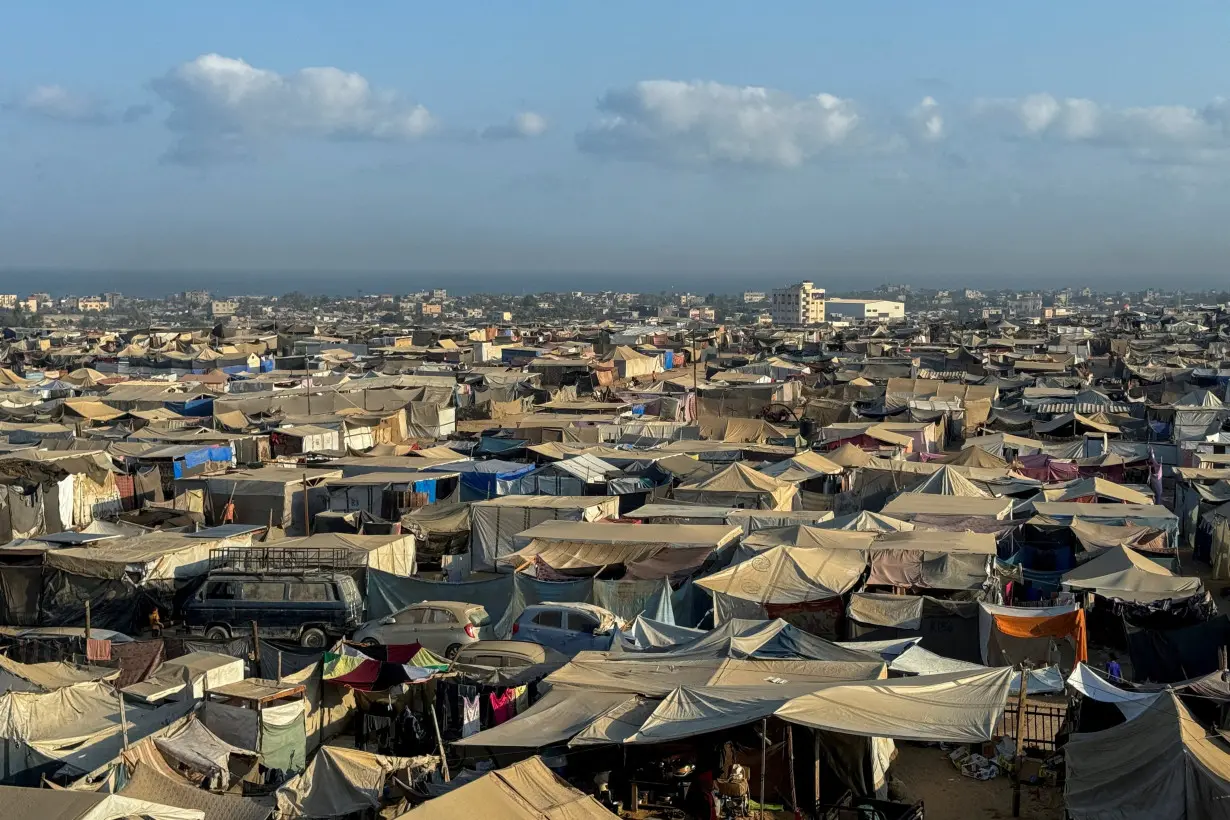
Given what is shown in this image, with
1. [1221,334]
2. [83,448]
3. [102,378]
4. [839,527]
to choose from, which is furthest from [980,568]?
[1221,334]

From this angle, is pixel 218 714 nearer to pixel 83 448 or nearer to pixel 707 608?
pixel 707 608

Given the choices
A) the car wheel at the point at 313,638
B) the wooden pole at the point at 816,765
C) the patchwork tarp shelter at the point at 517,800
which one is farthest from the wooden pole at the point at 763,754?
the car wheel at the point at 313,638

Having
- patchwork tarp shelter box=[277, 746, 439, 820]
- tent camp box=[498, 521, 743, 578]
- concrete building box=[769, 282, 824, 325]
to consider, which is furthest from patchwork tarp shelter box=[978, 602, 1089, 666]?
concrete building box=[769, 282, 824, 325]

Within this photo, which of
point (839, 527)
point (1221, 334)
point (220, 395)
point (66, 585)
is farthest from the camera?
point (1221, 334)

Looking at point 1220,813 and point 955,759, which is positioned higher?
point 1220,813

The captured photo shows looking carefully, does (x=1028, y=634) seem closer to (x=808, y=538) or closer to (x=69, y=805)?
(x=808, y=538)

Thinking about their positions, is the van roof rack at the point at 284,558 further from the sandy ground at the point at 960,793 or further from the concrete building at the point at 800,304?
the concrete building at the point at 800,304

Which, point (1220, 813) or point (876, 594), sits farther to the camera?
point (876, 594)

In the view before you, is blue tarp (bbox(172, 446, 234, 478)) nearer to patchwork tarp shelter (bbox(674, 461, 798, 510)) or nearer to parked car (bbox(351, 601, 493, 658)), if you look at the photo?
patchwork tarp shelter (bbox(674, 461, 798, 510))

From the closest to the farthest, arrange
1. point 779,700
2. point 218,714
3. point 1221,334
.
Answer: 1. point 779,700
2. point 218,714
3. point 1221,334
